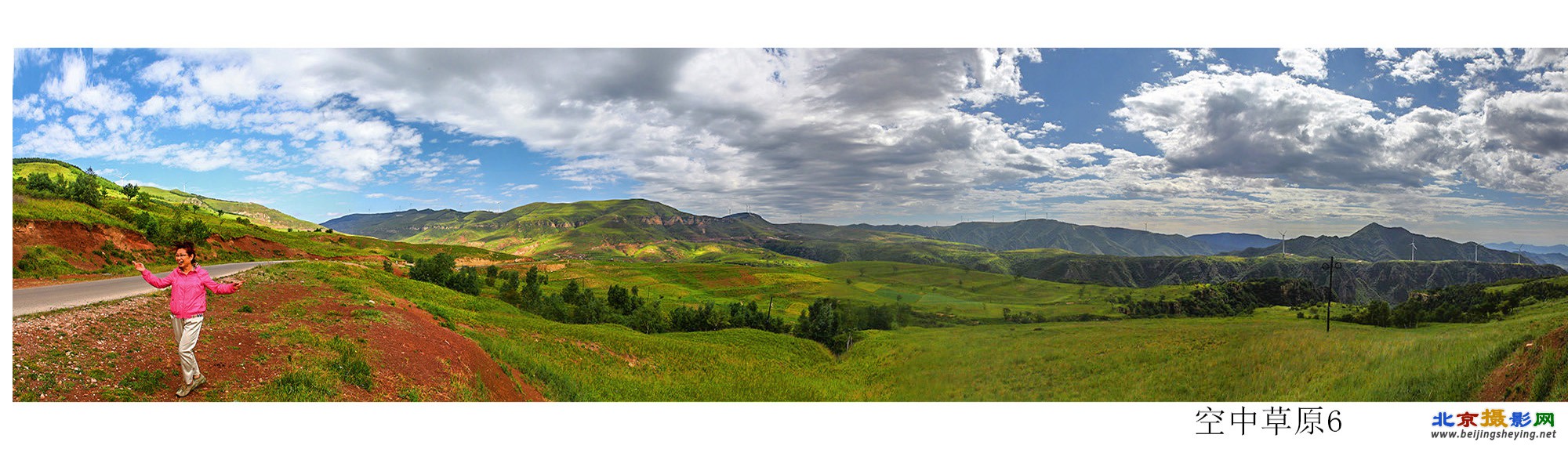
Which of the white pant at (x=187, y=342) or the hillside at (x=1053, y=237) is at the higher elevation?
the hillside at (x=1053, y=237)

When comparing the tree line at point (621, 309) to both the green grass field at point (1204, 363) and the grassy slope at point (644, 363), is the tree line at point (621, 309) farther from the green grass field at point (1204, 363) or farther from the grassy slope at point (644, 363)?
the green grass field at point (1204, 363)

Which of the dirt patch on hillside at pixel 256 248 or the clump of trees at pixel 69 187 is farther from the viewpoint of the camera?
the dirt patch on hillside at pixel 256 248

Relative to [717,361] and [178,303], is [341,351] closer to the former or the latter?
[178,303]

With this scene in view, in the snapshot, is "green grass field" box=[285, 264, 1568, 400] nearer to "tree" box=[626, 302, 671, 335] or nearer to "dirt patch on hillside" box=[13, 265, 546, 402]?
"dirt patch on hillside" box=[13, 265, 546, 402]

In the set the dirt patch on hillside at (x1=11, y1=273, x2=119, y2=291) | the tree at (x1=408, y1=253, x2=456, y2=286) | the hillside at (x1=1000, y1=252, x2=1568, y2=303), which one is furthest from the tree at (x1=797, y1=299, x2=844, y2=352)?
the tree at (x1=408, y1=253, x2=456, y2=286)

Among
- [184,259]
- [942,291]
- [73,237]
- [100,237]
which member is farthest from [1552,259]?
[100,237]

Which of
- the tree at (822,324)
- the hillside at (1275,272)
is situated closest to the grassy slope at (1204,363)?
the tree at (822,324)

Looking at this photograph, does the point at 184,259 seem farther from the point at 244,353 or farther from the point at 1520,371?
the point at 1520,371

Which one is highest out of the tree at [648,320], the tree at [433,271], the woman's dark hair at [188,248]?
the woman's dark hair at [188,248]
